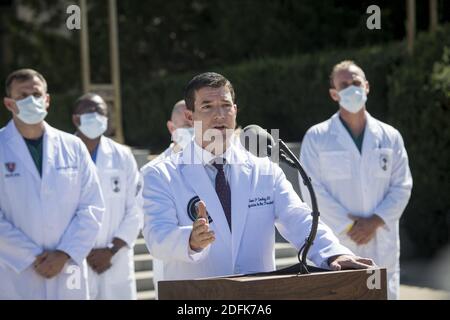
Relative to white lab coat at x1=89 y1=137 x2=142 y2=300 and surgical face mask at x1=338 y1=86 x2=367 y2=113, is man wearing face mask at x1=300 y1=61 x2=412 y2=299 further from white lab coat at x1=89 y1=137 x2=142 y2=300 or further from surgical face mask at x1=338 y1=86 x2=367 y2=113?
white lab coat at x1=89 y1=137 x2=142 y2=300

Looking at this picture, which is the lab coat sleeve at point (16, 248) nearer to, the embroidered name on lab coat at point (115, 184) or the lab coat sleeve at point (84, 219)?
the lab coat sleeve at point (84, 219)

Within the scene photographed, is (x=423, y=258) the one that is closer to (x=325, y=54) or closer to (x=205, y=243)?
(x=325, y=54)

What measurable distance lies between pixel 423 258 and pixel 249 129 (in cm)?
817

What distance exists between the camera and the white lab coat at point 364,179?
7168 millimetres

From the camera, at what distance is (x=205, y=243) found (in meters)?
3.67

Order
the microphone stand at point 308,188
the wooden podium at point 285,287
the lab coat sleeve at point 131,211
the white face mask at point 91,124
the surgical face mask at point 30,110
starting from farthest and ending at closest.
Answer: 1. the white face mask at point 91,124
2. the lab coat sleeve at point 131,211
3. the surgical face mask at point 30,110
4. the microphone stand at point 308,188
5. the wooden podium at point 285,287

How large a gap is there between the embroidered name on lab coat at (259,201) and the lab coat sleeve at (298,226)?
1.7 inches

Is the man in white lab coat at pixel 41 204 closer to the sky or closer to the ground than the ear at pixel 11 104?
closer to the ground

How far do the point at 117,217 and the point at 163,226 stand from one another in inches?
144

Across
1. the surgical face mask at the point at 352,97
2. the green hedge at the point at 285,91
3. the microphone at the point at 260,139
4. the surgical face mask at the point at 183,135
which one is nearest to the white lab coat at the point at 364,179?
the surgical face mask at the point at 352,97

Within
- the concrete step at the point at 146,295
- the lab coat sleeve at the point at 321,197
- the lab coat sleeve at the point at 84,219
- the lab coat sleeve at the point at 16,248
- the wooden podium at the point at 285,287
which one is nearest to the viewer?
the wooden podium at the point at 285,287

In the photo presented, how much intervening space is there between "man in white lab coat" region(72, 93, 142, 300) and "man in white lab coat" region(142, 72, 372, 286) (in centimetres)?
320

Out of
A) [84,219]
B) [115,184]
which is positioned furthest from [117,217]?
[84,219]
